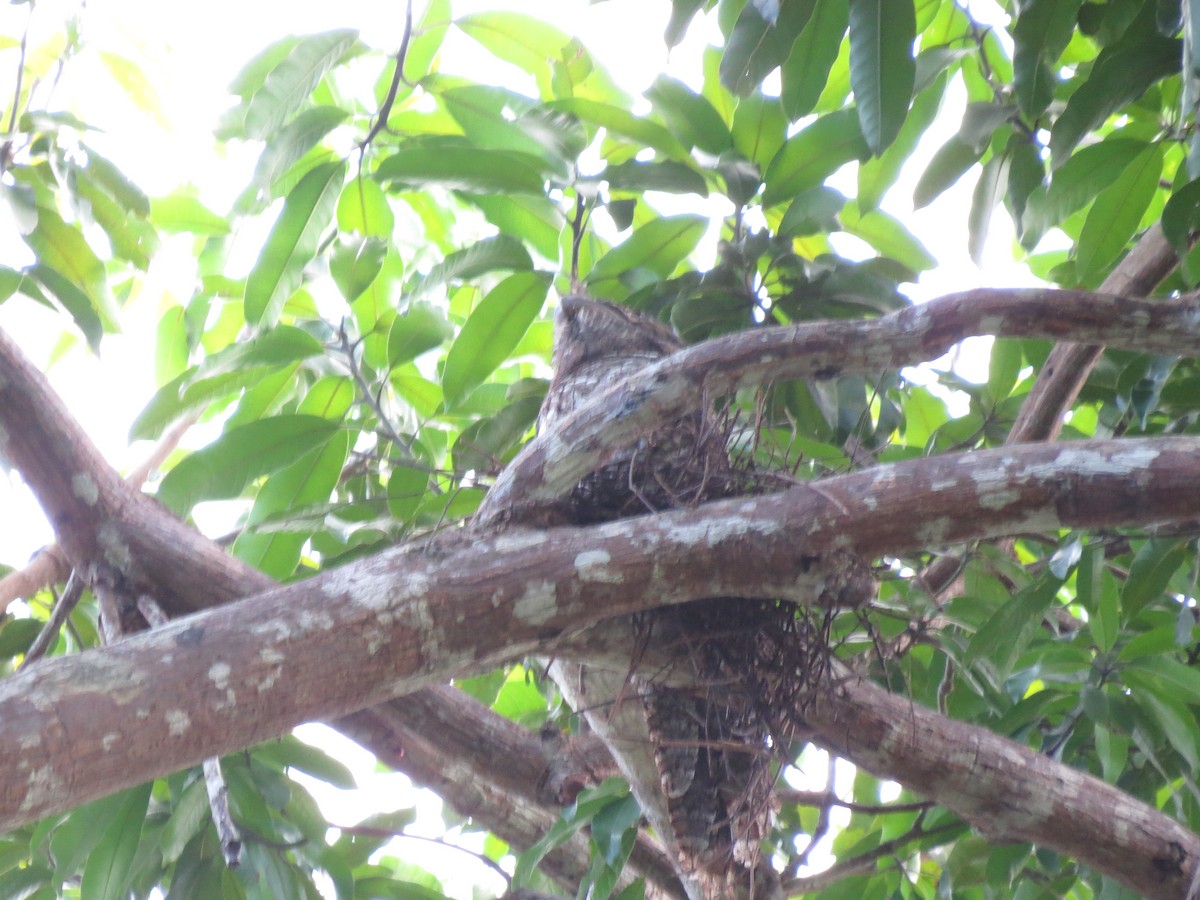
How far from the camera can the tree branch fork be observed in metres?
0.90

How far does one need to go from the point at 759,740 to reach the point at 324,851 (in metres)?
0.85

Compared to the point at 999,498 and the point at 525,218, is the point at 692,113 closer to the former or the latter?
the point at 525,218

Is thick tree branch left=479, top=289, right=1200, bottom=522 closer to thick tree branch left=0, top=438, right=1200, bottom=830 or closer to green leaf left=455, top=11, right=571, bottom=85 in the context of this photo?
thick tree branch left=0, top=438, right=1200, bottom=830

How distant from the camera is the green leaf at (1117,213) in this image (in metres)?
1.98

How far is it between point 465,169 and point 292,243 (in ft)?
1.21

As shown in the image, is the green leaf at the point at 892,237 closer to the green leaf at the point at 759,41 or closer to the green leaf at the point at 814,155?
the green leaf at the point at 814,155

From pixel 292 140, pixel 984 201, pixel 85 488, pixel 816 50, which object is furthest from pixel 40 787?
pixel 984 201

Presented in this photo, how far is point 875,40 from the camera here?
168cm

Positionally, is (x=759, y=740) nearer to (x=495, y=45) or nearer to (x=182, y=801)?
(x=182, y=801)

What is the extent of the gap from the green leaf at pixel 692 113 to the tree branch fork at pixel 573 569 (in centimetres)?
79

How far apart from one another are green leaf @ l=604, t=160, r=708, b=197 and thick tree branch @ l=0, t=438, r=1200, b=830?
0.98 metres

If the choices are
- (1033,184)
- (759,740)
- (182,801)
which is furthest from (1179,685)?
(182,801)

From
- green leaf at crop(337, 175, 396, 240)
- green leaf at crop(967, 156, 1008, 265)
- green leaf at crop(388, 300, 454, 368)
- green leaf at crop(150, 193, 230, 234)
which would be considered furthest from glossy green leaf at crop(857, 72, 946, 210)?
green leaf at crop(150, 193, 230, 234)

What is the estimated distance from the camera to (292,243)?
78.5 inches
